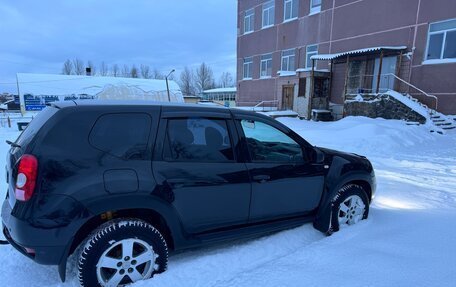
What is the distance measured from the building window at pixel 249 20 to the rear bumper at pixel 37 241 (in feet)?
95.8

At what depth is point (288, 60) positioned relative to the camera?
24641 millimetres

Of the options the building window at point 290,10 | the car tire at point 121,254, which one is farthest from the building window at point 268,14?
the car tire at point 121,254

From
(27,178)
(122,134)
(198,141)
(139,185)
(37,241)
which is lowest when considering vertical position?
(37,241)

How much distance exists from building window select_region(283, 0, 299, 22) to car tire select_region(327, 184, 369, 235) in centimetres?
2265

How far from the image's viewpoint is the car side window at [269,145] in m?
3.32

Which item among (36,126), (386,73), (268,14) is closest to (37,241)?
(36,126)

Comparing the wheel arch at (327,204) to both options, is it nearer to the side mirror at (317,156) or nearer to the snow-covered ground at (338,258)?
the snow-covered ground at (338,258)

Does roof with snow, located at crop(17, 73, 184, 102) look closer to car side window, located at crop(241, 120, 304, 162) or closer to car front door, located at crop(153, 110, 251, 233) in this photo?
car side window, located at crop(241, 120, 304, 162)

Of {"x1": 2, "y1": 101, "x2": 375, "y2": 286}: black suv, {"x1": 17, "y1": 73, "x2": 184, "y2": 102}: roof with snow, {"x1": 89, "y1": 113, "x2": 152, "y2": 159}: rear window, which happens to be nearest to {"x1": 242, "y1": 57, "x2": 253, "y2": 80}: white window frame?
{"x1": 17, "y1": 73, "x2": 184, "y2": 102}: roof with snow

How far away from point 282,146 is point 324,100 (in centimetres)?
1804

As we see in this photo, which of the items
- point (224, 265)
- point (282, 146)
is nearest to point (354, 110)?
point (282, 146)

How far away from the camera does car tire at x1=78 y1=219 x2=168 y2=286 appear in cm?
244

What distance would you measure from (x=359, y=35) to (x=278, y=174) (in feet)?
60.9

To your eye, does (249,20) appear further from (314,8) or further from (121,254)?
(121,254)
